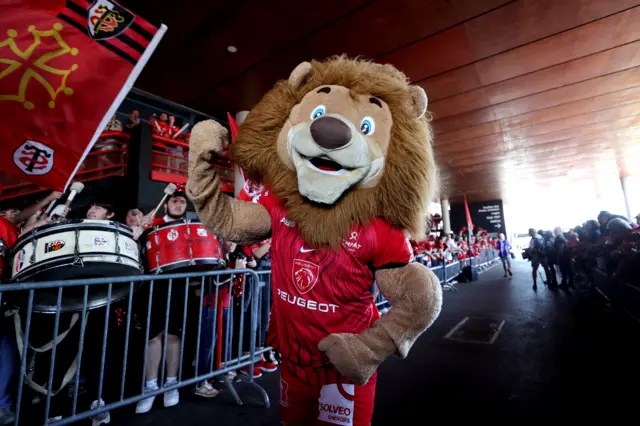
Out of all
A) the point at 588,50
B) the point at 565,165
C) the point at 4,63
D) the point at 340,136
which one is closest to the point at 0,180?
the point at 4,63

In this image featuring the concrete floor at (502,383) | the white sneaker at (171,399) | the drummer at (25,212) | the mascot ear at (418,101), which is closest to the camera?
the mascot ear at (418,101)

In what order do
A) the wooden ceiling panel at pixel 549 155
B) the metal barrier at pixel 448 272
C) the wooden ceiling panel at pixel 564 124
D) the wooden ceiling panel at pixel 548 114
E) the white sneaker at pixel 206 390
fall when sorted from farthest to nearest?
the wooden ceiling panel at pixel 549 155 → the wooden ceiling panel at pixel 564 124 → the wooden ceiling panel at pixel 548 114 → the metal barrier at pixel 448 272 → the white sneaker at pixel 206 390

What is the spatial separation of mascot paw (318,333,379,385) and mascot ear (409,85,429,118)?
926 millimetres

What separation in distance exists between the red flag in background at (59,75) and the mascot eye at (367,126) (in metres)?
2.10

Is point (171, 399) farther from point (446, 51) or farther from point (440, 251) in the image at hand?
point (440, 251)

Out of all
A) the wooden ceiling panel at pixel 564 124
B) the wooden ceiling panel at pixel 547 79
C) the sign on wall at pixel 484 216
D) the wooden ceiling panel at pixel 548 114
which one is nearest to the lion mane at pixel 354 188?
the wooden ceiling panel at pixel 547 79

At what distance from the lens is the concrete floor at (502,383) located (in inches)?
93.3

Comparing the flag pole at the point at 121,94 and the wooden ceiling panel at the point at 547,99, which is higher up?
the wooden ceiling panel at the point at 547,99

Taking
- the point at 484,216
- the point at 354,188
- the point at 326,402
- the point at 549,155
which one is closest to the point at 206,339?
the point at 326,402

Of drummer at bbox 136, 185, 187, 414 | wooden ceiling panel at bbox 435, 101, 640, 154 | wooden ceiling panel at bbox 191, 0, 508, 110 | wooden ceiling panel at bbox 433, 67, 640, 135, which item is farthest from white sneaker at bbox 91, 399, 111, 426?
wooden ceiling panel at bbox 435, 101, 640, 154

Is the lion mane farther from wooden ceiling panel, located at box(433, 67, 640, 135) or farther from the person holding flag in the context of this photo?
wooden ceiling panel, located at box(433, 67, 640, 135)

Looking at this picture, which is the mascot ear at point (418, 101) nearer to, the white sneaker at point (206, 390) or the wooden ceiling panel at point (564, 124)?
the white sneaker at point (206, 390)

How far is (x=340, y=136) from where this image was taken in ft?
3.62

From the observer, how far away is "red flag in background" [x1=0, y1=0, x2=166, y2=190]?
2094mm
